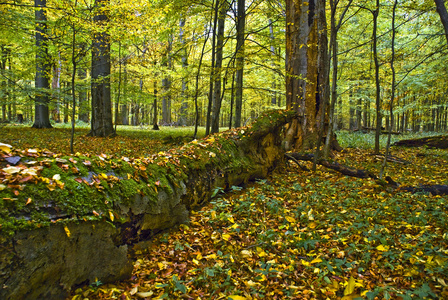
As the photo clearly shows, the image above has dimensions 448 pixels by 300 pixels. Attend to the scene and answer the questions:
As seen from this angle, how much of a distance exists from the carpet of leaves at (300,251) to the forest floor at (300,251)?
0.03 feet

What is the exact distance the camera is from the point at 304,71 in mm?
6980

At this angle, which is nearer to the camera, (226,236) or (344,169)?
(226,236)

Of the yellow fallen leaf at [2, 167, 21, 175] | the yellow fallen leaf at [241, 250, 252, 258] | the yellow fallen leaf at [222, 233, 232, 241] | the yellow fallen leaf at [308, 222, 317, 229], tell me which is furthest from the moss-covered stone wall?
the yellow fallen leaf at [308, 222, 317, 229]

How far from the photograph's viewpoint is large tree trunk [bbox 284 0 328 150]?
689 centimetres

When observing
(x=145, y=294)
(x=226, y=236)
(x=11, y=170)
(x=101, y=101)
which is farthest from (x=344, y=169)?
(x=101, y=101)

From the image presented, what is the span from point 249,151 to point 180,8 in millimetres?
5696

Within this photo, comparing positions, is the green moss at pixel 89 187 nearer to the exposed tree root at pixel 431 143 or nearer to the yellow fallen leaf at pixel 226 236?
the yellow fallen leaf at pixel 226 236

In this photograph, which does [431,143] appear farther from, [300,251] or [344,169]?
[300,251]

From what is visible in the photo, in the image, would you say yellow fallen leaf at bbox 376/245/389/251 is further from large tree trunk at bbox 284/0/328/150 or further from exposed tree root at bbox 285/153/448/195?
large tree trunk at bbox 284/0/328/150

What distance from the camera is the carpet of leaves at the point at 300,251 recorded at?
2.12 meters

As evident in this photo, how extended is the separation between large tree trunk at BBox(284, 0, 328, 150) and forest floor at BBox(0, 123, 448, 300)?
297 cm

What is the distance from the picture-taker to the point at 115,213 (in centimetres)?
226

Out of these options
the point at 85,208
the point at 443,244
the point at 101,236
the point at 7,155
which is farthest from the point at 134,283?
the point at 443,244

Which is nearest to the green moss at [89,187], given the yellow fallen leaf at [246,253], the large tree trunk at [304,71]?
the yellow fallen leaf at [246,253]
